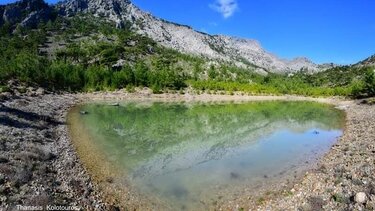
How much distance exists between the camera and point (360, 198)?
23828mm

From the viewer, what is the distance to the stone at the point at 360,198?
23.6 meters

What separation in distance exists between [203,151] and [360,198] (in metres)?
23.8

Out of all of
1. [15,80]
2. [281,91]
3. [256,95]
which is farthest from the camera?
[281,91]

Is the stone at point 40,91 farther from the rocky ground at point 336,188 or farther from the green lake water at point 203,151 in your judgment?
the rocky ground at point 336,188

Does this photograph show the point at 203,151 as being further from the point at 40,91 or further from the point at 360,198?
the point at 40,91

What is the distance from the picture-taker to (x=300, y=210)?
2342 centimetres

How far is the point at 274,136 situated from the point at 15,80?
3178 inches

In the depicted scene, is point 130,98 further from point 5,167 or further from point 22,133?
point 5,167

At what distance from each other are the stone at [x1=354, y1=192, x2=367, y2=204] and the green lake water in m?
8.64

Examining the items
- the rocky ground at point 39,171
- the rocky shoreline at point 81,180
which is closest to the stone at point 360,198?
the rocky shoreline at point 81,180

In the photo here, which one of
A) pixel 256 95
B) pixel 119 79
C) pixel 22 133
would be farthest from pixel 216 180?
pixel 256 95

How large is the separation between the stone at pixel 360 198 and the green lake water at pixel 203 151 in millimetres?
8635

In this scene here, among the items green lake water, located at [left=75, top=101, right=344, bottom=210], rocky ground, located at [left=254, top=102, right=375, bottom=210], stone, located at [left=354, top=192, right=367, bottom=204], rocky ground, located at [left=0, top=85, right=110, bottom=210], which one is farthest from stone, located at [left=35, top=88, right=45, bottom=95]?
stone, located at [left=354, top=192, right=367, bottom=204]

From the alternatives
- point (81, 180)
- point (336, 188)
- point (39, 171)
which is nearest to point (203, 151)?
point (81, 180)
